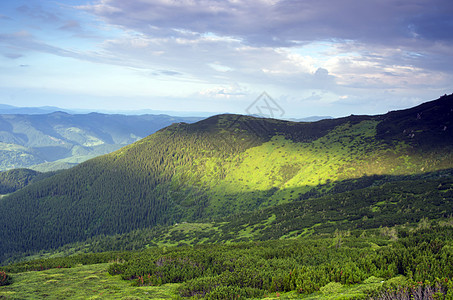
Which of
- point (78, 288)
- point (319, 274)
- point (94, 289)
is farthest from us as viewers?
point (78, 288)

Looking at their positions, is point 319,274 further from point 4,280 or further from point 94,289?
point 4,280

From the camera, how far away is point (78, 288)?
33.8 metres

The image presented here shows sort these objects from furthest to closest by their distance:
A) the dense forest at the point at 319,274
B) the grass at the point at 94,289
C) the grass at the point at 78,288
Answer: the grass at the point at 78,288 < the grass at the point at 94,289 < the dense forest at the point at 319,274

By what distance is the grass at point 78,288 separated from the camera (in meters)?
29.8

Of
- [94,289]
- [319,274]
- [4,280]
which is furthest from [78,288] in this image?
[319,274]

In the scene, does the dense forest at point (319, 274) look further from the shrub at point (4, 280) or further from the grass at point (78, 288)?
the shrub at point (4, 280)

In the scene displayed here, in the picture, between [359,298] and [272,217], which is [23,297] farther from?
[272,217]

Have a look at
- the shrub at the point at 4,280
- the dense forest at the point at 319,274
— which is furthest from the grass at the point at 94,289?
the shrub at the point at 4,280

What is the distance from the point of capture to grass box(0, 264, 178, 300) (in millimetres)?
29750

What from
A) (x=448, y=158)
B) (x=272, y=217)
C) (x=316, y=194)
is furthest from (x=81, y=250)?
(x=448, y=158)

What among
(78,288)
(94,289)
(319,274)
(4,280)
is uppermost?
(319,274)

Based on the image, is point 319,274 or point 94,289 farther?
point 94,289

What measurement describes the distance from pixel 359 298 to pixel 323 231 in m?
77.2

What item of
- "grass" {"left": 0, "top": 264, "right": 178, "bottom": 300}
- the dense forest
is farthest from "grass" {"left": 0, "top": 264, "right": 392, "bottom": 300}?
the dense forest
